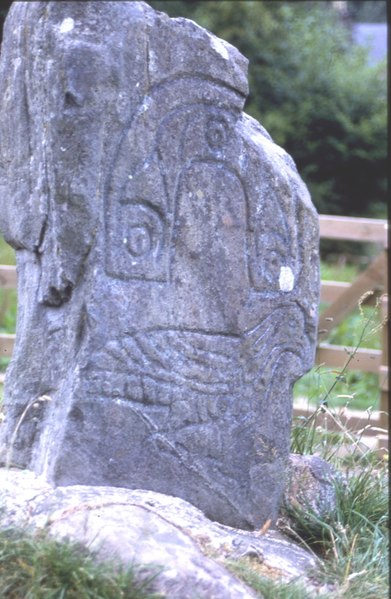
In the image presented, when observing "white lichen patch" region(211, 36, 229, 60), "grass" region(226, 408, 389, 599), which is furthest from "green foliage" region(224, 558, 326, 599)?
"white lichen patch" region(211, 36, 229, 60)

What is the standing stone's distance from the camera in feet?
11.1

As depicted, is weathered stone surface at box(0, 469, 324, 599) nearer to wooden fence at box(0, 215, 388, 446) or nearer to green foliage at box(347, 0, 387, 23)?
wooden fence at box(0, 215, 388, 446)

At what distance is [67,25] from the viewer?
11.0 ft

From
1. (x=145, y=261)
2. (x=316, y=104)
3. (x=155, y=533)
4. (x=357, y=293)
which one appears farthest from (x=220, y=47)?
(x=316, y=104)

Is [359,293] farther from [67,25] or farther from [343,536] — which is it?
[67,25]

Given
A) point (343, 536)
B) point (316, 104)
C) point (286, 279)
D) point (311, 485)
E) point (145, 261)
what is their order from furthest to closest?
point (316, 104)
point (311, 485)
point (286, 279)
point (343, 536)
point (145, 261)

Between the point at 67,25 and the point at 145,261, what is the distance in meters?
0.80

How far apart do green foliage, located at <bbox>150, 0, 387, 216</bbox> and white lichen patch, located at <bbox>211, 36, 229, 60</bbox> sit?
9969 millimetres

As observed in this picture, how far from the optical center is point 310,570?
11.3 ft

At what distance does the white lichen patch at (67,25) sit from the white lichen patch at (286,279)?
1121 millimetres

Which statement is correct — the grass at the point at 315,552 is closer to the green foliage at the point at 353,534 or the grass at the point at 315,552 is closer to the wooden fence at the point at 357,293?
the green foliage at the point at 353,534

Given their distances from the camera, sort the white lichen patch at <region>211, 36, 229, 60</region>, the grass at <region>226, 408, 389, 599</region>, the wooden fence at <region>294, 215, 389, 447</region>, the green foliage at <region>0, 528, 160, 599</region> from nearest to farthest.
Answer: the green foliage at <region>0, 528, 160, 599</region>
the grass at <region>226, 408, 389, 599</region>
the white lichen patch at <region>211, 36, 229, 60</region>
the wooden fence at <region>294, 215, 389, 447</region>

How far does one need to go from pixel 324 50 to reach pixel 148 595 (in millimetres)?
13021

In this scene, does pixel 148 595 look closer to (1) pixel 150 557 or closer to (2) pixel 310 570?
(1) pixel 150 557
